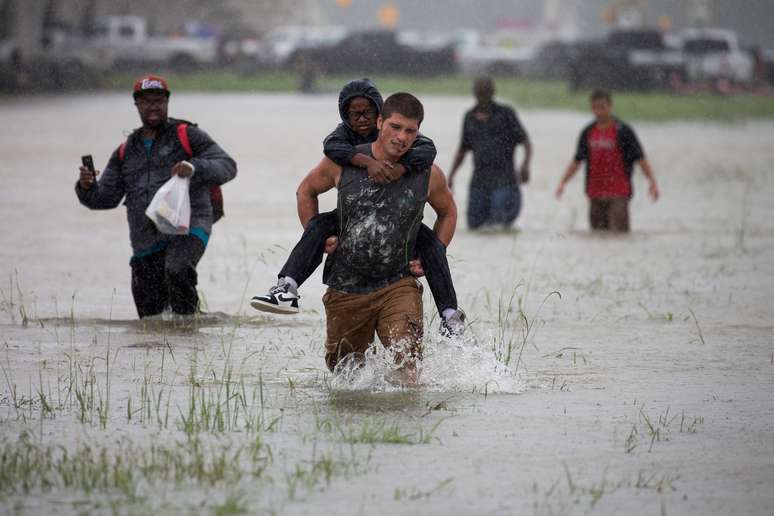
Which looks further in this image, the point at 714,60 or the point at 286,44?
the point at 286,44

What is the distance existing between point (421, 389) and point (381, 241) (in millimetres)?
883

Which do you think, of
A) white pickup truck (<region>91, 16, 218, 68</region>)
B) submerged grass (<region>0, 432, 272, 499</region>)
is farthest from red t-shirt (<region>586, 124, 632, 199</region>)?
white pickup truck (<region>91, 16, 218, 68</region>)

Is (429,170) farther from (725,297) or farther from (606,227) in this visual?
(606,227)

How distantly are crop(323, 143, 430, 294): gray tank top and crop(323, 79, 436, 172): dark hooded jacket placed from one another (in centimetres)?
6

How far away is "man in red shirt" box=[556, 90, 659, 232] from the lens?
1562 centimetres

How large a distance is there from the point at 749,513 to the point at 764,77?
51375mm

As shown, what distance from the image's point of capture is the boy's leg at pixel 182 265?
32.6 feet

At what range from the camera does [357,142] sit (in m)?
7.93

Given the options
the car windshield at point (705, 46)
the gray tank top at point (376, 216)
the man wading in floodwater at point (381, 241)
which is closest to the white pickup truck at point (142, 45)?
the car windshield at point (705, 46)

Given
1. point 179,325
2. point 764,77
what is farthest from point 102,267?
point 764,77

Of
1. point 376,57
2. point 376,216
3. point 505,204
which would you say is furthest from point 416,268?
point 376,57

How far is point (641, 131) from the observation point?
32656 mm

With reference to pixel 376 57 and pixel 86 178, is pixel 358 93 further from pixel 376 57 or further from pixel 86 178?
pixel 376 57

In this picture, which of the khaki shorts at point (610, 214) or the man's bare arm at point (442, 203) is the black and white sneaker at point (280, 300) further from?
the khaki shorts at point (610, 214)
